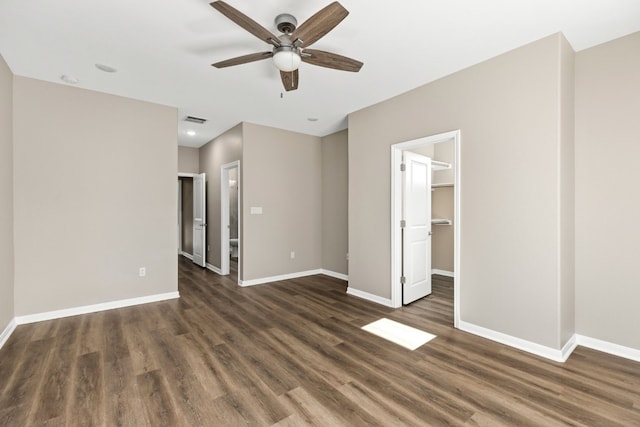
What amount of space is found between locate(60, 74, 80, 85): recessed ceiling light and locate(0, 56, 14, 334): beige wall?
0.44 metres

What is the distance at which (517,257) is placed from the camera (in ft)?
8.86

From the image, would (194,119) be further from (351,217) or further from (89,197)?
(351,217)

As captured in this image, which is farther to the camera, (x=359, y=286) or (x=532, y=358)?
(x=359, y=286)

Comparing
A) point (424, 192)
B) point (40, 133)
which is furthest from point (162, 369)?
point (424, 192)

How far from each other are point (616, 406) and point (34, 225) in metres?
5.58

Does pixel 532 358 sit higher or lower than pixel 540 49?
lower

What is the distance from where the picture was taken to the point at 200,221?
629cm

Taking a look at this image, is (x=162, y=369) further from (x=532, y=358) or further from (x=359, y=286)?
(x=532, y=358)

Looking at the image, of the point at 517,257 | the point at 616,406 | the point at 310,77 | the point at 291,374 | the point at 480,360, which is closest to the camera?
the point at 616,406

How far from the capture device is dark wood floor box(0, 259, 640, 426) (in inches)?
72.1

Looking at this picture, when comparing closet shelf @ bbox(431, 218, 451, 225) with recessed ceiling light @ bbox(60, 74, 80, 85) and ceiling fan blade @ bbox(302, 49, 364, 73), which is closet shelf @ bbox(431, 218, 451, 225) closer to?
ceiling fan blade @ bbox(302, 49, 364, 73)

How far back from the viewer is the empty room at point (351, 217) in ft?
6.82

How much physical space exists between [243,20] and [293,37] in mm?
380

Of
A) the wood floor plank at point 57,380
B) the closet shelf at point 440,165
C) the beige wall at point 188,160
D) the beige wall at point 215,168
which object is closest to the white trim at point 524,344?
the closet shelf at point 440,165
